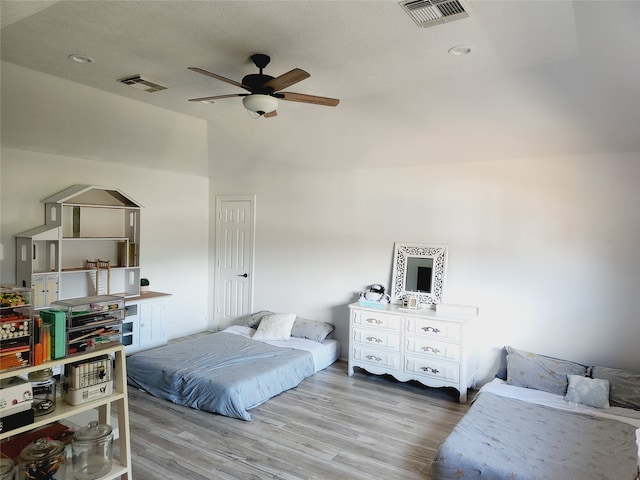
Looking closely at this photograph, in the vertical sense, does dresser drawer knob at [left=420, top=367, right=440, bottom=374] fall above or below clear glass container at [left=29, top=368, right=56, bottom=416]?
below

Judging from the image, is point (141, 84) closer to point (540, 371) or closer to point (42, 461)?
point (42, 461)

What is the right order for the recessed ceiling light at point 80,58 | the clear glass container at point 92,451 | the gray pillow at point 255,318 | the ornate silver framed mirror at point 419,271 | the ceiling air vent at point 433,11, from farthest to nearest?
the gray pillow at point 255,318, the ornate silver framed mirror at point 419,271, the recessed ceiling light at point 80,58, the ceiling air vent at point 433,11, the clear glass container at point 92,451

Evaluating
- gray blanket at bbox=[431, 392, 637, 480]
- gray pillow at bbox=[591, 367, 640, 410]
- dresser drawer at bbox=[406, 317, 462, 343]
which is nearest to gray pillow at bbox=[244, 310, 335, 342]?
dresser drawer at bbox=[406, 317, 462, 343]

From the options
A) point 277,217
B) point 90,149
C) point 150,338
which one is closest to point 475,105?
point 277,217

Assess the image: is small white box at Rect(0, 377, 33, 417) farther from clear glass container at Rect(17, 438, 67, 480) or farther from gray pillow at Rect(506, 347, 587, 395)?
gray pillow at Rect(506, 347, 587, 395)

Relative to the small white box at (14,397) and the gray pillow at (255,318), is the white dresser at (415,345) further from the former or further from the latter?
the small white box at (14,397)

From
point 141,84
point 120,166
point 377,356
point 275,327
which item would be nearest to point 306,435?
point 377,356

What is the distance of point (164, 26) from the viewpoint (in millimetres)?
2740

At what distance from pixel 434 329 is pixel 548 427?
53.6 inches

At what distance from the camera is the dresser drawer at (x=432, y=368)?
4164mm

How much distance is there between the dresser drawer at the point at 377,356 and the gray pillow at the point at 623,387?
1797 mm

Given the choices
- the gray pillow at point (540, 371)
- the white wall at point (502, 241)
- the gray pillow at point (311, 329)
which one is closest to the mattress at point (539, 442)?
the gray pillow at point (540, 371)

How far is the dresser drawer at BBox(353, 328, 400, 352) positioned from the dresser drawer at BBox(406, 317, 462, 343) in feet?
0.67

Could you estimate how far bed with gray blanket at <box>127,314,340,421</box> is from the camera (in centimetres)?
379
